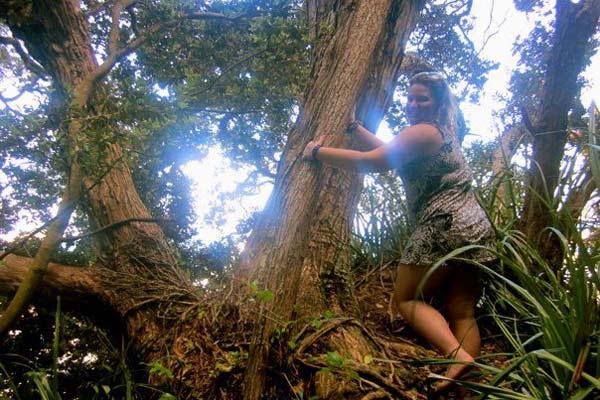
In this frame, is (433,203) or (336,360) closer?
(336,360)

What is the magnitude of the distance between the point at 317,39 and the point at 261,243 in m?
1.64

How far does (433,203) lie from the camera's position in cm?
231

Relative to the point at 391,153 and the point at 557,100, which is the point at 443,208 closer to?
the point at 391,153

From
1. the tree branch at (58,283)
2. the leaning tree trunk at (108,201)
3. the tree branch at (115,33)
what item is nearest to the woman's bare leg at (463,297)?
the leaning tree trunk at (108,201)

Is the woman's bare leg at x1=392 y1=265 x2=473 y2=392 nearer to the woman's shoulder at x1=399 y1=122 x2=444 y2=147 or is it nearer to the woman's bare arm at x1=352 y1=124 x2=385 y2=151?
the woman's shoulder at x1=399 y1=122 x2=444 y2=147

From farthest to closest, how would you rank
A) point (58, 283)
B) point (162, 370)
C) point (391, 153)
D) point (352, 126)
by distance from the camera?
point (58, 283), point (352, 126), point (391, 153), point (162, 370)

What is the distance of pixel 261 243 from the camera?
89.8 inches

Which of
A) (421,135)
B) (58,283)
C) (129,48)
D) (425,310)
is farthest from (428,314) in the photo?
(129,48)

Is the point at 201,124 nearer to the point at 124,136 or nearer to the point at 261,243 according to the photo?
the point at 124,136

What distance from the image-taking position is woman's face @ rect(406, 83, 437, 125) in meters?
2.37

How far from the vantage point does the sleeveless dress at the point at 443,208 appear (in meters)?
2.19

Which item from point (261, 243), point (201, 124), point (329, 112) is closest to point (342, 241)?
point (261, 243)

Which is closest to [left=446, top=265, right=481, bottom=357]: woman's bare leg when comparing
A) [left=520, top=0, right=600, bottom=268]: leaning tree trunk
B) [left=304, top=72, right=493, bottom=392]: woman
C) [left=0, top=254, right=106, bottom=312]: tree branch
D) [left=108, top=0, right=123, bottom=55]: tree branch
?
[left=304, top=72, right=493, bottom=392]: woman

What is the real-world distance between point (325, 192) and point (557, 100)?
4.46ft
